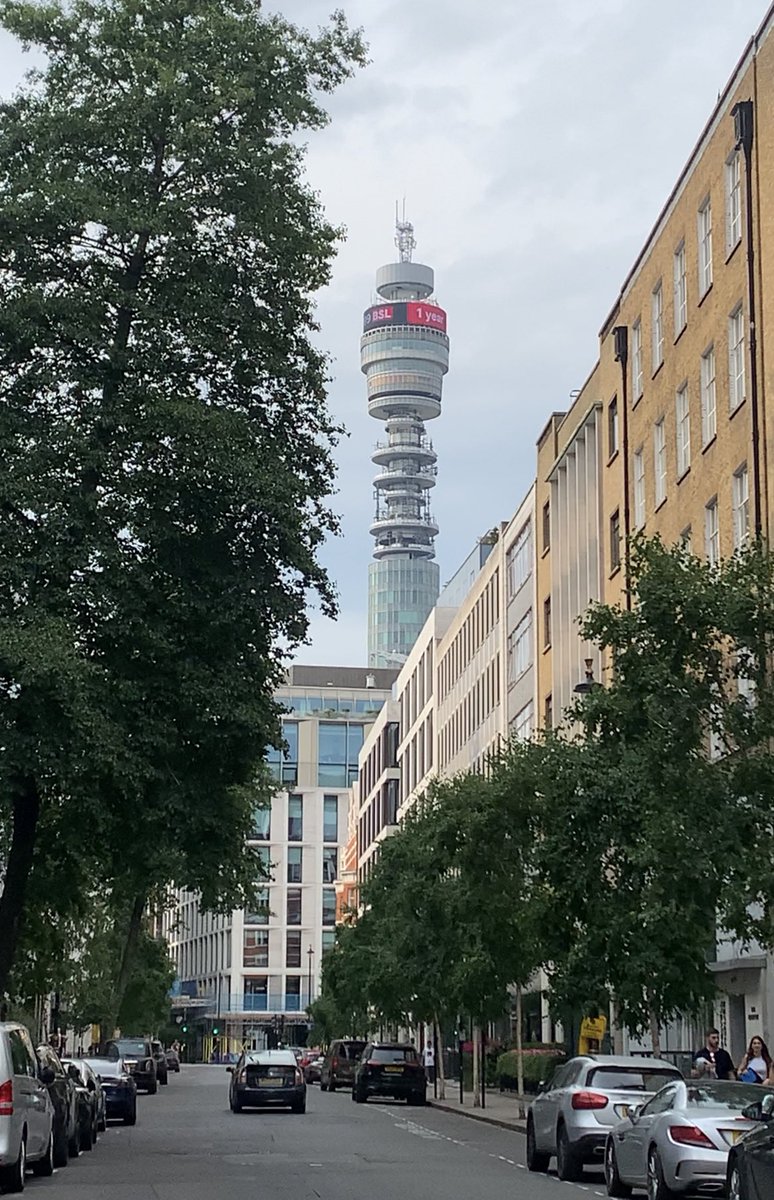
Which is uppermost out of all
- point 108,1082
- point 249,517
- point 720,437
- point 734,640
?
point 720,437

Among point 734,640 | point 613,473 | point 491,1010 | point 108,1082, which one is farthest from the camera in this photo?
point 613,473

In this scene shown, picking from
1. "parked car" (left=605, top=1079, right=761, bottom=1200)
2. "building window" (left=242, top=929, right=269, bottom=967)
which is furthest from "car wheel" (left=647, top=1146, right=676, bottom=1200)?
"building window" (left=242, top=929, right=269, bottom=967)

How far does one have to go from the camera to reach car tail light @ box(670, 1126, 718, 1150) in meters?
17.7

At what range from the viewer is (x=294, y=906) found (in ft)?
547

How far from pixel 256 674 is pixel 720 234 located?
15552 mm

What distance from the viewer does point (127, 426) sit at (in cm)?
2914

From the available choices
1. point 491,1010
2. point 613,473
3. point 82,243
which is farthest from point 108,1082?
point 613,473

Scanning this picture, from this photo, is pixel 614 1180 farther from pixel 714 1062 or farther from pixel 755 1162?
pixel 755 1162

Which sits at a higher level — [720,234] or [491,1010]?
A: [720,234]

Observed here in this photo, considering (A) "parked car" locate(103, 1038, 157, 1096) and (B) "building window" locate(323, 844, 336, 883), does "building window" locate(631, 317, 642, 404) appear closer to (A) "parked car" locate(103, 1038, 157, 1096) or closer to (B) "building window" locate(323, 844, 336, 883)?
(A) "parked car" locate(103, 1038, 157, 1096)

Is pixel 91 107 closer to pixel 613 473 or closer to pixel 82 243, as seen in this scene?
pixel 82 243

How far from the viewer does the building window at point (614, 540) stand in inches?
1970

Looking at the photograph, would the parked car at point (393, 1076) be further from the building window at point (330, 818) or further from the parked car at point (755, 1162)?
the building window at point (330, 818)

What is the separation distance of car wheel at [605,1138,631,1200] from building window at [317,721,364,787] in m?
151
